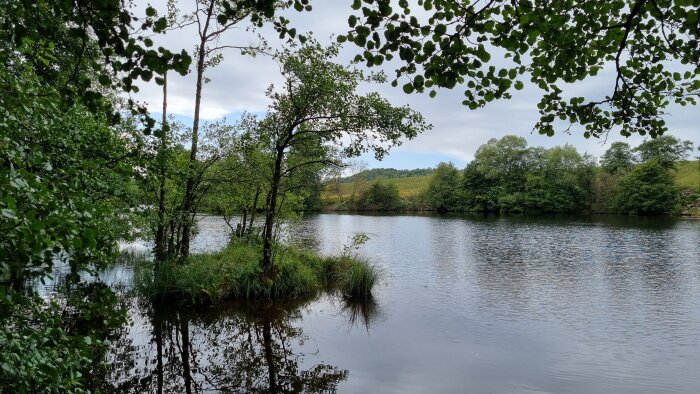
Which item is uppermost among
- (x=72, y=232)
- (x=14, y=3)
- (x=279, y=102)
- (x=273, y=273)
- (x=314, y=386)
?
(x=279, y=102)

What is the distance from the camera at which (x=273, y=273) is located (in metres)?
18.1

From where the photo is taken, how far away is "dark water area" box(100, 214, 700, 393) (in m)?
10.8

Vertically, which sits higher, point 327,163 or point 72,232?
point 327,163

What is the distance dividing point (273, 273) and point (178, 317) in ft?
13.2

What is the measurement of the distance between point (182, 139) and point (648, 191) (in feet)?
266

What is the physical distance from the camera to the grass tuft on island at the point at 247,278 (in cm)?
1655

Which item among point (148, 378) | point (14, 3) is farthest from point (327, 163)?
point (14, 3)

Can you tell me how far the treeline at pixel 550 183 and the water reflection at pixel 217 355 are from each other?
80.0 m

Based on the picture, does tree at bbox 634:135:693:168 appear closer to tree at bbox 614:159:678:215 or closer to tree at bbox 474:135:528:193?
tree at bbox 614:159:678:215

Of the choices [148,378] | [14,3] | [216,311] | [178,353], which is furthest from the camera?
[216,311]

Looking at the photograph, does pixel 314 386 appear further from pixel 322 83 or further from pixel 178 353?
pixel 322 83

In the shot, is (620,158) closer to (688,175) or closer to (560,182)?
(560,182)

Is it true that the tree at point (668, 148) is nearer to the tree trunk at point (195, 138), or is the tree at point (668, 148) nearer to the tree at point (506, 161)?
the tree at point (506, 161)

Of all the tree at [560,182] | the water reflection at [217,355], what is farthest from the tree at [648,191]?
the water reflection at [217,355]
